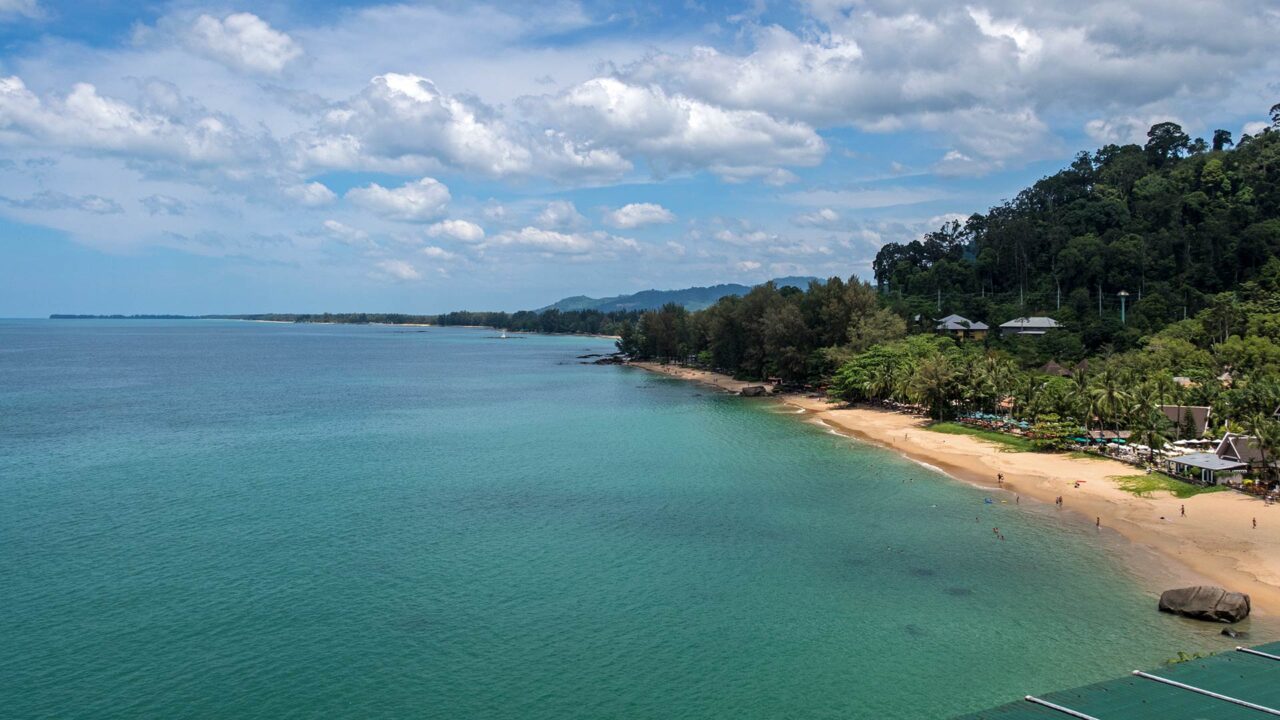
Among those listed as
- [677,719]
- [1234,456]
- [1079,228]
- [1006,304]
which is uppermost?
[1079,228]

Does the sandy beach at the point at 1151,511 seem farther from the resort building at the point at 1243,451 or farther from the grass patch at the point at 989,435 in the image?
the resort building at the point at 1243,451

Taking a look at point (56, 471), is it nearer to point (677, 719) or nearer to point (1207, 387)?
point (677, 719)

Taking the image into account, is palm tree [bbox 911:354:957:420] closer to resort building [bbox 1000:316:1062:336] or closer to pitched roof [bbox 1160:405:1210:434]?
pitched roof [bbox 1160:405:1210:434]

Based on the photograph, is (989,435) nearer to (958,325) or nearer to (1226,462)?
(1226,462)

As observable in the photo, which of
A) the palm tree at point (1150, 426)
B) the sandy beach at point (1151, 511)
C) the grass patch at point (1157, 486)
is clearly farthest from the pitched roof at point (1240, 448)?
the sandy beach at point (1151, 511)

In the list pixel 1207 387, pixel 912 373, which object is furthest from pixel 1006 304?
pixel 1207 387

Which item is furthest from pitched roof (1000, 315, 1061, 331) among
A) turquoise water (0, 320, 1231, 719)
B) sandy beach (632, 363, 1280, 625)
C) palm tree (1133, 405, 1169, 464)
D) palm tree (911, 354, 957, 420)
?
turquoise water (0, 320, 1231, 719)
